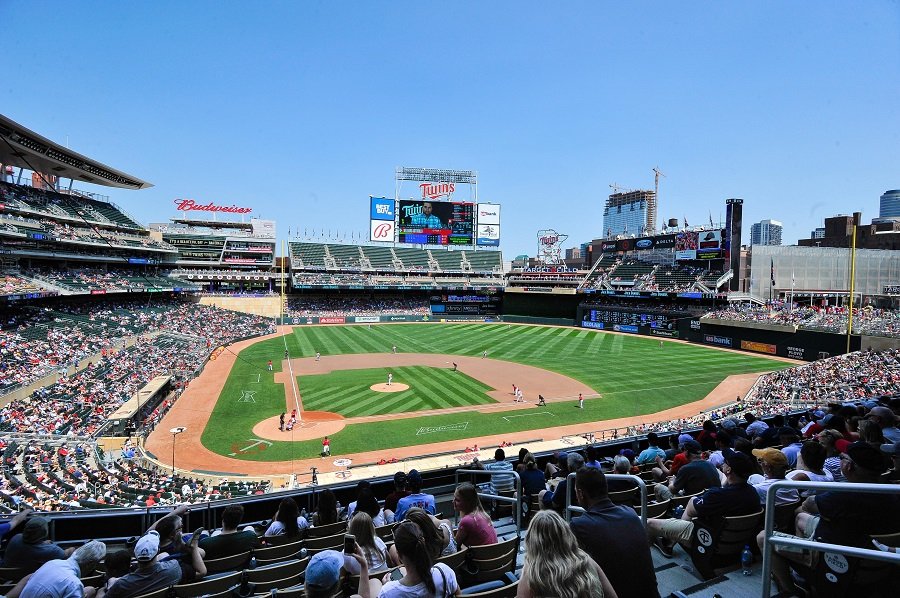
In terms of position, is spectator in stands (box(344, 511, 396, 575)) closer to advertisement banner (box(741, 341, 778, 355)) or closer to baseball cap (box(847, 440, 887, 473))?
A: baseball cap (box(847, 440, 887, 473))

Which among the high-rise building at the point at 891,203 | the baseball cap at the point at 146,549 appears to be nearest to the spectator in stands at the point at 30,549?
the baseball cap at the point at 146,549

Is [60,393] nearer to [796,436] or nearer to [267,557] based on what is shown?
[267,557]

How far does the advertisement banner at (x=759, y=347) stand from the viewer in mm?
42312

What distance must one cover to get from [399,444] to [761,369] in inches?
1193

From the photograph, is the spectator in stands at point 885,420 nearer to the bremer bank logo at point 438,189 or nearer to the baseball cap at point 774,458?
the baseball cap at point 774,458

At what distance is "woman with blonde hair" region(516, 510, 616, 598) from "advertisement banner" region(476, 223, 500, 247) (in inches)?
2871

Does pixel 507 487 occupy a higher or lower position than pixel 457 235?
lower

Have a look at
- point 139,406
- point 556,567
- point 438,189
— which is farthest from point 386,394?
point 438,189

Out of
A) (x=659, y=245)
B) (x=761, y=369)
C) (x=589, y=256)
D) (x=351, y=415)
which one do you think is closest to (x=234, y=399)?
(x=351, y=415)

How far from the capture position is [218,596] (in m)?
4.38

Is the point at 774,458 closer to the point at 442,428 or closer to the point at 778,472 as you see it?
the point at 778,472

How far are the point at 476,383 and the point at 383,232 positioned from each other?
1711 inches

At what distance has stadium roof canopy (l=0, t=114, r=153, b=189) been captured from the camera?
31327mm

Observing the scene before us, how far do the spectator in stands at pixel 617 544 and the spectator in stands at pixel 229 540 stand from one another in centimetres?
410
